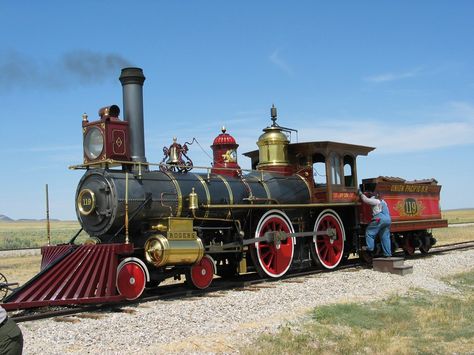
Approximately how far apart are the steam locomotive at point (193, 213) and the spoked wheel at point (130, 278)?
0.05 feet

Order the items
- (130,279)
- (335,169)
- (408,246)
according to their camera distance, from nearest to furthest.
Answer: (130,279), (335,169), (408,246)

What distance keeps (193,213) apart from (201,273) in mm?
1078

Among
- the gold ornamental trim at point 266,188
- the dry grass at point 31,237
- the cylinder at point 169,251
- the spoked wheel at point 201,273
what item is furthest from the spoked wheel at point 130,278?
the dry grass at point 31,237

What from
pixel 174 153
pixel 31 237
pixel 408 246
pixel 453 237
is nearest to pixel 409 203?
pixel 408 246

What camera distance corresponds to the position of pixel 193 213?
10438 mm

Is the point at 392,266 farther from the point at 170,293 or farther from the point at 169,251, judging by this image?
the point at 169,251

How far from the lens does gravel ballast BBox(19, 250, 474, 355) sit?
6461 millimetres

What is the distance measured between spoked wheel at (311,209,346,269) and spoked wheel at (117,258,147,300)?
4.99m

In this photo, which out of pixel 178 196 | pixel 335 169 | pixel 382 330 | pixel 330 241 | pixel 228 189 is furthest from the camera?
pixel 335 169

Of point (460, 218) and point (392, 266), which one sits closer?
Result: point (392, 266)

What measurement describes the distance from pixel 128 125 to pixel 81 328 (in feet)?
13.4

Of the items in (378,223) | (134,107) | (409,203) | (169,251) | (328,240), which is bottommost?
(328,240)

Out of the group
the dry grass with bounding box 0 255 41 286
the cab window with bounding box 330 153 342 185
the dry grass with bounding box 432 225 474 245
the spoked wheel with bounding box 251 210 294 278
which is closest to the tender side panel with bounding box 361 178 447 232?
the cab window with bounding box 330 153 342 185

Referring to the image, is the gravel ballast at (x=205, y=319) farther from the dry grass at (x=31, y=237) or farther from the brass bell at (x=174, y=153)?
the dry grass at (x=31, y=237)
